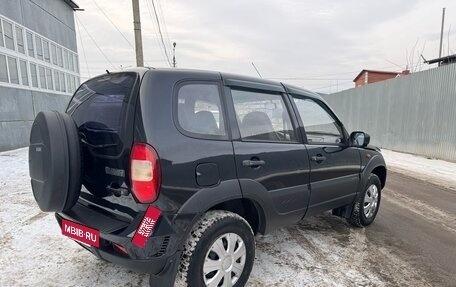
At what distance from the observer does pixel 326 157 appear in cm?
348

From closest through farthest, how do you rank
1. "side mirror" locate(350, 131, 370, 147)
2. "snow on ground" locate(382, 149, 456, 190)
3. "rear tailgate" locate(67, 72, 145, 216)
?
1. "rear tailgate" locate(67, 72, 145, 216)
2. "side mirror" locate(350, 131, 370, 147)
3. "snow on ground" locate(382, 149, 456, 190)

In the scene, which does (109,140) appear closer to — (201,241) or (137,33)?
(201,241)

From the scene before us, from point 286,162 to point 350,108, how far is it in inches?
610

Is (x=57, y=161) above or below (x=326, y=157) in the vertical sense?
above

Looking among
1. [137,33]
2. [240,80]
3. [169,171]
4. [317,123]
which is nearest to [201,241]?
[169,171]

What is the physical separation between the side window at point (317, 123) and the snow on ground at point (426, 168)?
183 inches

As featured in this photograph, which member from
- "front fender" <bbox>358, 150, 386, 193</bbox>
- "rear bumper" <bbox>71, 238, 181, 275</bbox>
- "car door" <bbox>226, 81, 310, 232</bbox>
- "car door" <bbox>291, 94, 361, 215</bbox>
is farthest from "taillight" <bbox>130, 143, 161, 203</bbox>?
"front fender" <bbox>358, 150, 386, 193</bbox>

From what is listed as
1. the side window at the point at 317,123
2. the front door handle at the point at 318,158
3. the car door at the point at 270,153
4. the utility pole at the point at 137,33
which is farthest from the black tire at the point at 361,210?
the utility pole at the point at 137,33

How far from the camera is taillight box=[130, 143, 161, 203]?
212 centimetres

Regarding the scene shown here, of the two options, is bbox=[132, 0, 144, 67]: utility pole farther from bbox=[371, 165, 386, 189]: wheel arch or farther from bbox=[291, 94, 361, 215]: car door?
bbox=[371, 165, 386, 189]: wheel arch

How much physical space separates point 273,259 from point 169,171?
1.77m

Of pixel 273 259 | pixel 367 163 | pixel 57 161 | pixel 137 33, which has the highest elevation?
pixel 137 33

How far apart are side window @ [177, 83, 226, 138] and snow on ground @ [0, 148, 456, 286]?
1.46m

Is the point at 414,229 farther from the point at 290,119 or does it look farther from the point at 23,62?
the point at 23,62
